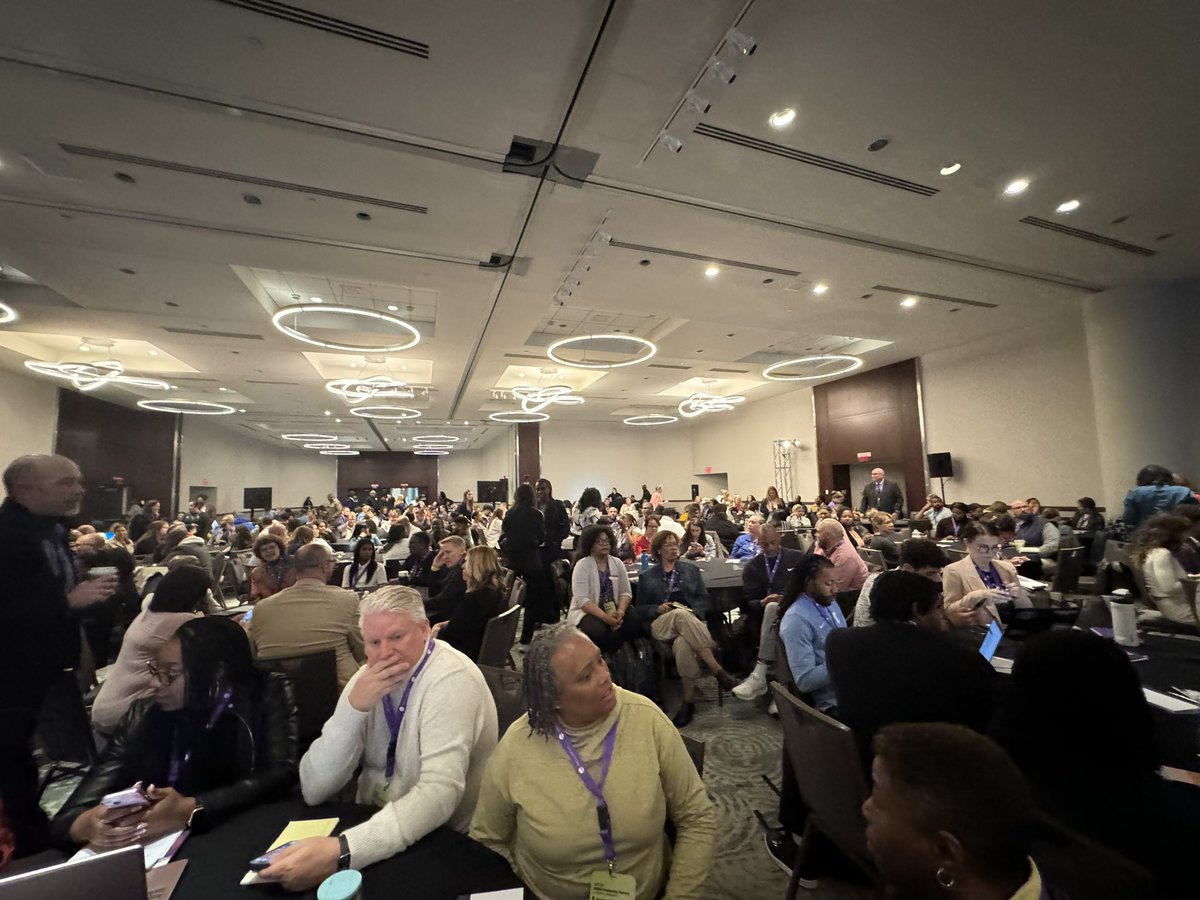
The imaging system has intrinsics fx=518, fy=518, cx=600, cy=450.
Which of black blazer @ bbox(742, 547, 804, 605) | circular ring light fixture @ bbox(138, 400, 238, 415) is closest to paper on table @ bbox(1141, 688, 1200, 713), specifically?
black blazer @ bbox(742, 547, 804, 605)

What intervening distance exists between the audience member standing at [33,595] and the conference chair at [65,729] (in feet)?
0.11

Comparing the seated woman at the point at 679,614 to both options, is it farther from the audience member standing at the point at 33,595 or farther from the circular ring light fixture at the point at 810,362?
the circular ring light fixture at the point at 810,362

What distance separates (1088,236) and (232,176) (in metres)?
8.83

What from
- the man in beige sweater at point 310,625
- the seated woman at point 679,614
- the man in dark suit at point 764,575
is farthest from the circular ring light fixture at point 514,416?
the man in beige sweater at point 310,625

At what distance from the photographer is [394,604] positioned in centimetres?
171

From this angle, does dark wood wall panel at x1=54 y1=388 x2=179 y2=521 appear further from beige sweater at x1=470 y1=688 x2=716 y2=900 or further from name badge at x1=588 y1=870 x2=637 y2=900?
name badge at x1=588 y1=870 x2=637 y2=900

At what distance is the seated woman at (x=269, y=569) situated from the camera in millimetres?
4434

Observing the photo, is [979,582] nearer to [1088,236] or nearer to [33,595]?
[33,595]

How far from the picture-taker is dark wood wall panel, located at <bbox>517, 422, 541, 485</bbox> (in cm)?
1933

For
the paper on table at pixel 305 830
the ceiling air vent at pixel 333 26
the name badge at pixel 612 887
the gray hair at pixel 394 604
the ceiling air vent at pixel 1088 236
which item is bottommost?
the name badge at pixel 612 887

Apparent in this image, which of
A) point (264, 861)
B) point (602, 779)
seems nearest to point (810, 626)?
point (602, 779)

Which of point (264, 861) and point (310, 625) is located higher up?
point (310, 625)

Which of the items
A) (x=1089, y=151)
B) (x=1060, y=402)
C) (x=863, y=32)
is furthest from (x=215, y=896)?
(x=1060, y=402)

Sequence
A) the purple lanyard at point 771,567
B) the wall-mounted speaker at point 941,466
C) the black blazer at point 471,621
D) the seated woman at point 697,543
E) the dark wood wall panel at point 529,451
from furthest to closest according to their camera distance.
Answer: the dark wood wall panel at point 529,451, the wall-mounted speaker at point 941,466, the seated woman at point 697,543, the purple lanyard at point 771,567, the black blazer at point 471,621
